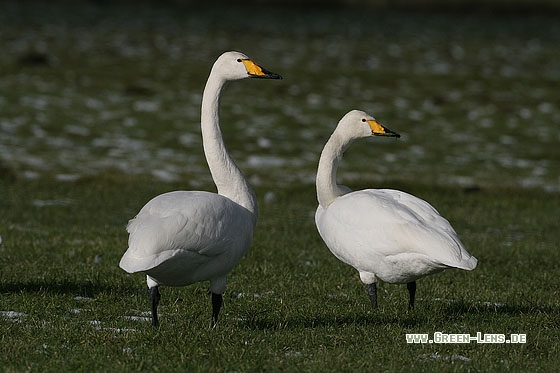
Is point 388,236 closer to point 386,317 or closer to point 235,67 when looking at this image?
point 386,317

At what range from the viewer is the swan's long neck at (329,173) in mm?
9961

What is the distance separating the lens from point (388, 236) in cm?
843

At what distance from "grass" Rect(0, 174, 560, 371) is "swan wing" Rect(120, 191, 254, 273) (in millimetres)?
742

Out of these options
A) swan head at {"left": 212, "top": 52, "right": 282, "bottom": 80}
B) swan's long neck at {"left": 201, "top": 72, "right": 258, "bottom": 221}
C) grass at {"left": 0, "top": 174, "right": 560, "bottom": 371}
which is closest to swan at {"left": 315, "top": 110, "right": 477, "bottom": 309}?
grass at {"left": 0, "top": 174, "right": 560, "bottom": 371}

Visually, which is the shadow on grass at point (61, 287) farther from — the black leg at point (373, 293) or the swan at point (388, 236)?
the black leg at point (373, 293)

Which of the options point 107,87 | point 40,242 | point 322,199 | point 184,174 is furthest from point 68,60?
point 322,199

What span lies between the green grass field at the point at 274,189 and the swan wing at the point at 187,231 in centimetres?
74

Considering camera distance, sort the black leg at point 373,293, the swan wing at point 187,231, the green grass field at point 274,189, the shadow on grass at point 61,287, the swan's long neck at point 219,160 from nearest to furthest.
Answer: the swan wing at point 187,231 < the green grass field at point 274,189 < the swan's long neck at point 219,160 < the black leg at point 373,293 < the shadow on grass at point 61,287

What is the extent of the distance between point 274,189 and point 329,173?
942 cm

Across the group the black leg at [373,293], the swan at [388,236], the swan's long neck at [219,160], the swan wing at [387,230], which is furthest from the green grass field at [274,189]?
the swan's long neck at [219,160]

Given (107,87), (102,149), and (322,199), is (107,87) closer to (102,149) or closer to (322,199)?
(102,149)

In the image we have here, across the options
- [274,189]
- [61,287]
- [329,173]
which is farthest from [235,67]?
[274,189]

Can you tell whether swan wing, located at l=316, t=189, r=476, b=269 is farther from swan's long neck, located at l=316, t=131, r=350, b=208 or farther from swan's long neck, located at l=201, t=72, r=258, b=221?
swan's long neck, located at l=201, t=72, r=258, b=221

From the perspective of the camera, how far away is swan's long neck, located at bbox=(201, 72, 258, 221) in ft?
28.6
